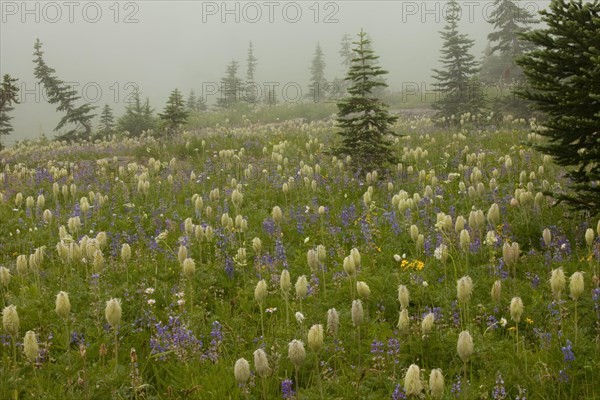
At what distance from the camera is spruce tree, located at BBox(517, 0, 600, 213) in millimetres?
5590

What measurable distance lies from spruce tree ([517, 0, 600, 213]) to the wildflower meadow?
547 millimetres

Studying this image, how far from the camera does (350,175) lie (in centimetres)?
1091

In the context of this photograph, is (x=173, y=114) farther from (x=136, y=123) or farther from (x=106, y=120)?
(x=106, y=120)

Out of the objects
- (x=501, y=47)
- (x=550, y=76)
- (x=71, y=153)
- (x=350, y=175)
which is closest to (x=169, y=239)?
(x=350, y=175)

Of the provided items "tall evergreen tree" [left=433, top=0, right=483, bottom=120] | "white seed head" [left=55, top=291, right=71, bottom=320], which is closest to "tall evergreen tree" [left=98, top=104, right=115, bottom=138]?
"tall evergreen tree" [left=433, top=0, right=483, bottom=120]

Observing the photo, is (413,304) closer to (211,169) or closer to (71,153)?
(211,169)

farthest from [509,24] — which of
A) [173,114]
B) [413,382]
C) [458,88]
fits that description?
[413,382]

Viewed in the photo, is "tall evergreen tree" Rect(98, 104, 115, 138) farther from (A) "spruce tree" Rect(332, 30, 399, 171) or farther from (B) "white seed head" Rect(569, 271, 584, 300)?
(B) "white seed head" Rect(569, 271, 584, 300)

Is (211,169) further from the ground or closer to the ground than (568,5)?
closer to the ground

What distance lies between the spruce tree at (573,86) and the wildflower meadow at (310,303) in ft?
1.79

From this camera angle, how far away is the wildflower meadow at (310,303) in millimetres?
3463

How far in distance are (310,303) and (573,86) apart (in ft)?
13.6

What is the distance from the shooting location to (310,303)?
16.4 feet

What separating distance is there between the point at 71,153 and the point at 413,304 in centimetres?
1553
